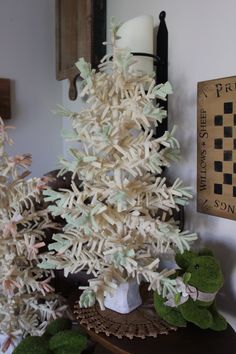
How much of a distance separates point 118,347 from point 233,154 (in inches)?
17.7

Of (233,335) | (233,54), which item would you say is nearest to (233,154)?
(233,54)

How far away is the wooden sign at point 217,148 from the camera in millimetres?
707

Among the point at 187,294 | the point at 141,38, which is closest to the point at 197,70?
the point at 141,38

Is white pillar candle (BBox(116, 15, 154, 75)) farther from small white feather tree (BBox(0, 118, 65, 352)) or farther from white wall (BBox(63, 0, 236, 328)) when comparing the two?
small white feather tree (BBox(0, 118, 65, 352))

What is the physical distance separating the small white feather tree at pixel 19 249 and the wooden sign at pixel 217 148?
0.38 meters

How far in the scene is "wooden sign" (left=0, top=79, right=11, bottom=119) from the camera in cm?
118

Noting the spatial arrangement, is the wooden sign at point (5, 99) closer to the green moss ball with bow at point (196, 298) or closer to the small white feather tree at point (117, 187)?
the small white feather tree at point (117, 187)

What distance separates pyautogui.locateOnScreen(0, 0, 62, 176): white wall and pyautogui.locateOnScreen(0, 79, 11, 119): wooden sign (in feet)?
0.10

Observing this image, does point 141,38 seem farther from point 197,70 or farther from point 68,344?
point 68,344

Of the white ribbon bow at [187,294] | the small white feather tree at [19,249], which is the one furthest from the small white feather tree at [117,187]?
the small white feather tree at [19,249]

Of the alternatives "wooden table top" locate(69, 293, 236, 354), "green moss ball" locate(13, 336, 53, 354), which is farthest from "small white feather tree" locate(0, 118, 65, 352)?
"wooden table top" locate(69, 293, 236, 354)

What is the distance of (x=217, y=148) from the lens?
74 centimetres

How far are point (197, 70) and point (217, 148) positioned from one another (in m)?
0.20

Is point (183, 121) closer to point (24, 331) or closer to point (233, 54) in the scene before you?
point (233, 54)
